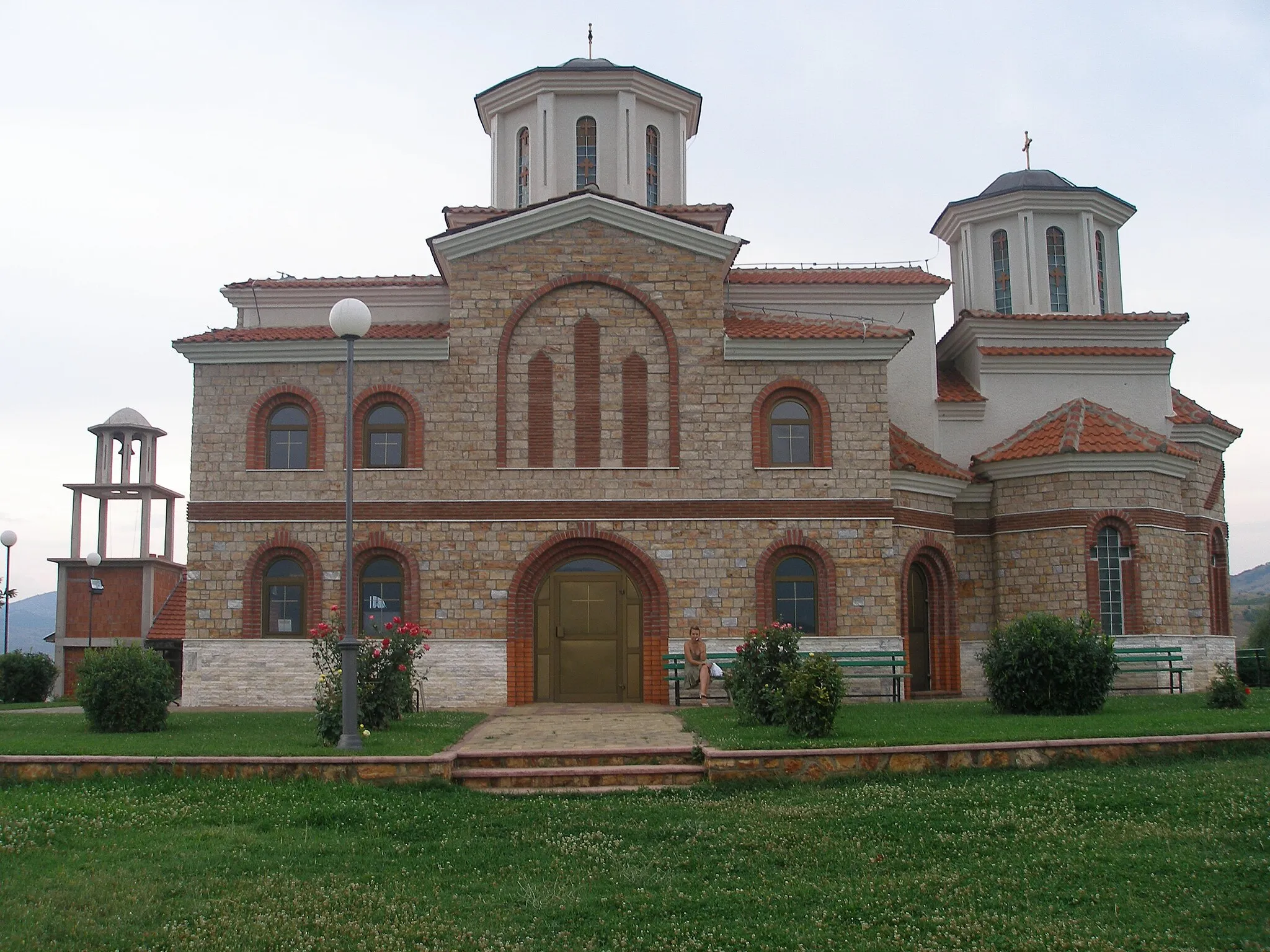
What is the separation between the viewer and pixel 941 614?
24.2 meters

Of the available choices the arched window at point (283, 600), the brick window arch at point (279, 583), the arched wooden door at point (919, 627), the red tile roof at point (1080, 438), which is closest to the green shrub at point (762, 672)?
the arched wooden door at point (919, 627)

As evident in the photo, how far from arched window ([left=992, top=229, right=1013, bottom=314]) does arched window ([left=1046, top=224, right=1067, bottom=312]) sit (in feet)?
3.09

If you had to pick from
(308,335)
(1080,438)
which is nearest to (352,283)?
(308,335)

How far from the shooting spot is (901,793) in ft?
37.4

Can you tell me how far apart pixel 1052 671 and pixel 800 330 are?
27.5 feet

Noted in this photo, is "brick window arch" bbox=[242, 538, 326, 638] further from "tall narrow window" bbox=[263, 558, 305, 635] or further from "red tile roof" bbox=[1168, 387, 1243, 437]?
"red tile roof" bbox=[1168, 387, 1243, 437]

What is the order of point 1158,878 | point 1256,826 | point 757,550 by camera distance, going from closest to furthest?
point 1158,878 → point 1256,826 → point 757,550

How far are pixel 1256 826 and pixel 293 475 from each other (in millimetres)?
16973

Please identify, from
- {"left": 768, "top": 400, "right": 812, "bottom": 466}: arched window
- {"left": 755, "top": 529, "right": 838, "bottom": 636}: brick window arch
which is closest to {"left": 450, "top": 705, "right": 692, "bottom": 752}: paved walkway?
{"left": 755, "top": 529, "right": 838, "bottom": 636}: brick window arch

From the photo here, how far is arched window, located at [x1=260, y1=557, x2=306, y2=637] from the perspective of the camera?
864 inches

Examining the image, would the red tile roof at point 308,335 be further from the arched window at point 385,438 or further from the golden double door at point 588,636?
the golden double door at point 588,636

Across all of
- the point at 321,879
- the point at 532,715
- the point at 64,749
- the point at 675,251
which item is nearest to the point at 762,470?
the point at 675,251

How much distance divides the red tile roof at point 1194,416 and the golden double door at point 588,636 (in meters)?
13.8

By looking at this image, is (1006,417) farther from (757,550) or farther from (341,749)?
(341,749)
